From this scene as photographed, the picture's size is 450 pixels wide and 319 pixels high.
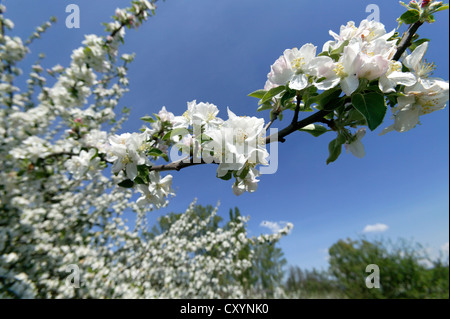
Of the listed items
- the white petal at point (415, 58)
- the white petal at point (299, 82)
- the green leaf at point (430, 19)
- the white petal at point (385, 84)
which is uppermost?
the green leaf at point (430, 19)

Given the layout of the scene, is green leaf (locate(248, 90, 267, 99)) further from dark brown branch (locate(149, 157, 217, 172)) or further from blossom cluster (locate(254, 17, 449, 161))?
Answer: dark brown branch (locate(149, 157, 217, 172))

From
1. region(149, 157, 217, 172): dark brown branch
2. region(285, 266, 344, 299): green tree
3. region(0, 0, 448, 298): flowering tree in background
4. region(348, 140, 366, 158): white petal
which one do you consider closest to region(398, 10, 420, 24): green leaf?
region(0, 0, 448, 298): flowering tree in background

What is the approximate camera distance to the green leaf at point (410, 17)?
0.65 m

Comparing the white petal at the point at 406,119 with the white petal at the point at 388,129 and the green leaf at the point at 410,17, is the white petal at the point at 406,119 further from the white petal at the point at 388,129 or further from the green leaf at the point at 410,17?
the green leaf at the point at 410,17

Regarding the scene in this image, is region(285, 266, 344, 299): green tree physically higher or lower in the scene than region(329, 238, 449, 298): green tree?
lower

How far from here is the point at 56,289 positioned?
103 inches

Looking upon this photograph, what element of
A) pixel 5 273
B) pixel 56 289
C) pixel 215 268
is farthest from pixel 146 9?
pixel 215 268

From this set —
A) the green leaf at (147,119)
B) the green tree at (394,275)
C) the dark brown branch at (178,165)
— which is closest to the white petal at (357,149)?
the dark brown branch at (178,165)

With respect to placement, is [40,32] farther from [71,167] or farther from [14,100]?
[71,167]

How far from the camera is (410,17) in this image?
Result: 0.66 m

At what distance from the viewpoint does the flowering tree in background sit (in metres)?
0.60

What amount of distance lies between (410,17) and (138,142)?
41.6 inches

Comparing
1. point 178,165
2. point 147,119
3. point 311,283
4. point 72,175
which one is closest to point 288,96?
point 178,165
